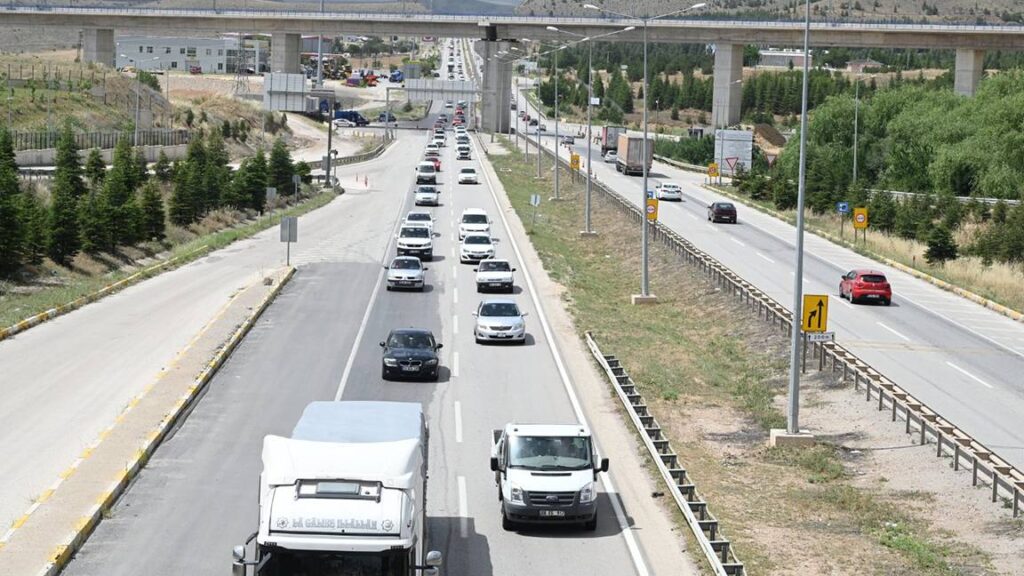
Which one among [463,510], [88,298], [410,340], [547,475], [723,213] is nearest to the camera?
[547,475]

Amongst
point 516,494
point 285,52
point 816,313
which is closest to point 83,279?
point 816,313

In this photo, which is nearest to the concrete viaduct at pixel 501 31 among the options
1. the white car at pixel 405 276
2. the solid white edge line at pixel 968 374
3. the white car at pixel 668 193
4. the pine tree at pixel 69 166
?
the white car at pixel 668 193

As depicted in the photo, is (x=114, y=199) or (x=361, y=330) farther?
(x=114, y=199)

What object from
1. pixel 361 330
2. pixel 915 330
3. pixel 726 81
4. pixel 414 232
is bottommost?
pixel 361 330

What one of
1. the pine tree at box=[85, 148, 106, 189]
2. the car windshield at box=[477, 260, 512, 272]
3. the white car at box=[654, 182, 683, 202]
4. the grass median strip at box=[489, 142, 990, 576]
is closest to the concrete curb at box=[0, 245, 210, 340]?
the car windshield at box=[477, 260, 512, 272]

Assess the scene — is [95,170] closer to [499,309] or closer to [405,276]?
[405,276]

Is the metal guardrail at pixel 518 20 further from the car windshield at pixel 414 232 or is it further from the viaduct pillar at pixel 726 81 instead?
the car windshield at pixel 414 232

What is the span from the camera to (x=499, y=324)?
41.1 metres

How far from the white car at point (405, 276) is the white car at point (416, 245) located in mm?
7831

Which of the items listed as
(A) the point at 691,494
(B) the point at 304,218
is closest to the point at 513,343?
(A) the point at 691,494

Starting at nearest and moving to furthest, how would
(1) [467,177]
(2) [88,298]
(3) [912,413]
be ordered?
1. (3) [912,413]
2. (2) [88,298]
3. (1) [467,177]

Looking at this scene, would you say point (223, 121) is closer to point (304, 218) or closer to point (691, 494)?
point (304, 218)

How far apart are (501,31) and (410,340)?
131 meters

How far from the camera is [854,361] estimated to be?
3656 centimetres
